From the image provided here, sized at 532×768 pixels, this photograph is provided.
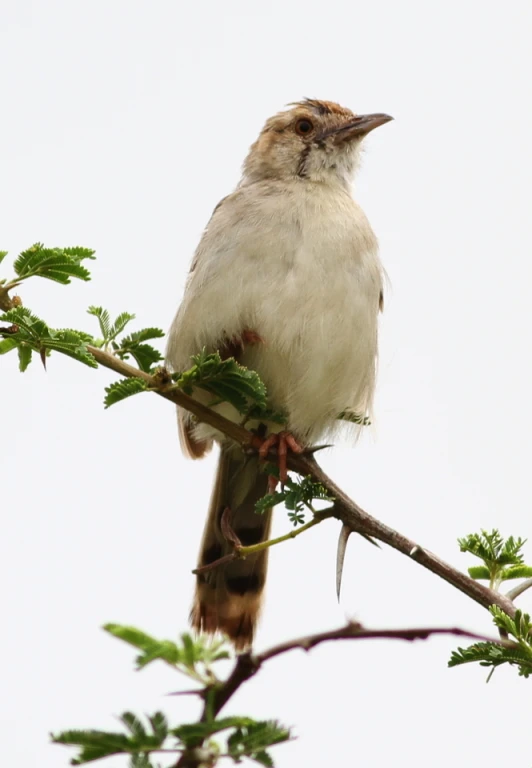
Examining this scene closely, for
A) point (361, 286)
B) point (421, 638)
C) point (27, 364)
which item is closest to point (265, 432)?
point (361, 286)

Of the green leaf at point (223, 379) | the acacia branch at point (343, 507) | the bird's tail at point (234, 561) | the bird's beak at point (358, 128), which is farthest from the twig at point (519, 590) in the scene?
the bird's beak at point (358, 128)

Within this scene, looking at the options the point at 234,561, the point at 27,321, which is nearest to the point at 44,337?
the point at 27,321

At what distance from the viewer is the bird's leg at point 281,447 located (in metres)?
4.93

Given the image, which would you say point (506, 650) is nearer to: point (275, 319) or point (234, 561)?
point (275, 319)

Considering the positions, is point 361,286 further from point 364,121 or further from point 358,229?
point 364,121

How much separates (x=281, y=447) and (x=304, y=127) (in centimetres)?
287

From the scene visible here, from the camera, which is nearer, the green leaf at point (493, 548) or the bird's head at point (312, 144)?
the green leaf at point (493, 548)

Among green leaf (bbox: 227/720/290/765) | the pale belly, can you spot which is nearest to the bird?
the pale belly

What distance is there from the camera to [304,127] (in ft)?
23.0

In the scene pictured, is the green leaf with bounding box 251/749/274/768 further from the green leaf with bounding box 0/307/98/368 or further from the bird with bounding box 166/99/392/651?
the bird with bounding box 166/99/392/651

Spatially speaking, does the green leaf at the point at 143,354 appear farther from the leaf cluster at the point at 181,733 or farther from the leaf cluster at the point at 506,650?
the leaf cluster at the point at 181,733

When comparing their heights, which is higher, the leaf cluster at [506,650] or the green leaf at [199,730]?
the leaf cluster at [506,650]

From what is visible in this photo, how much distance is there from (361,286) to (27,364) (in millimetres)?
2376

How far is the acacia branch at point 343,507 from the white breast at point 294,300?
75cm
